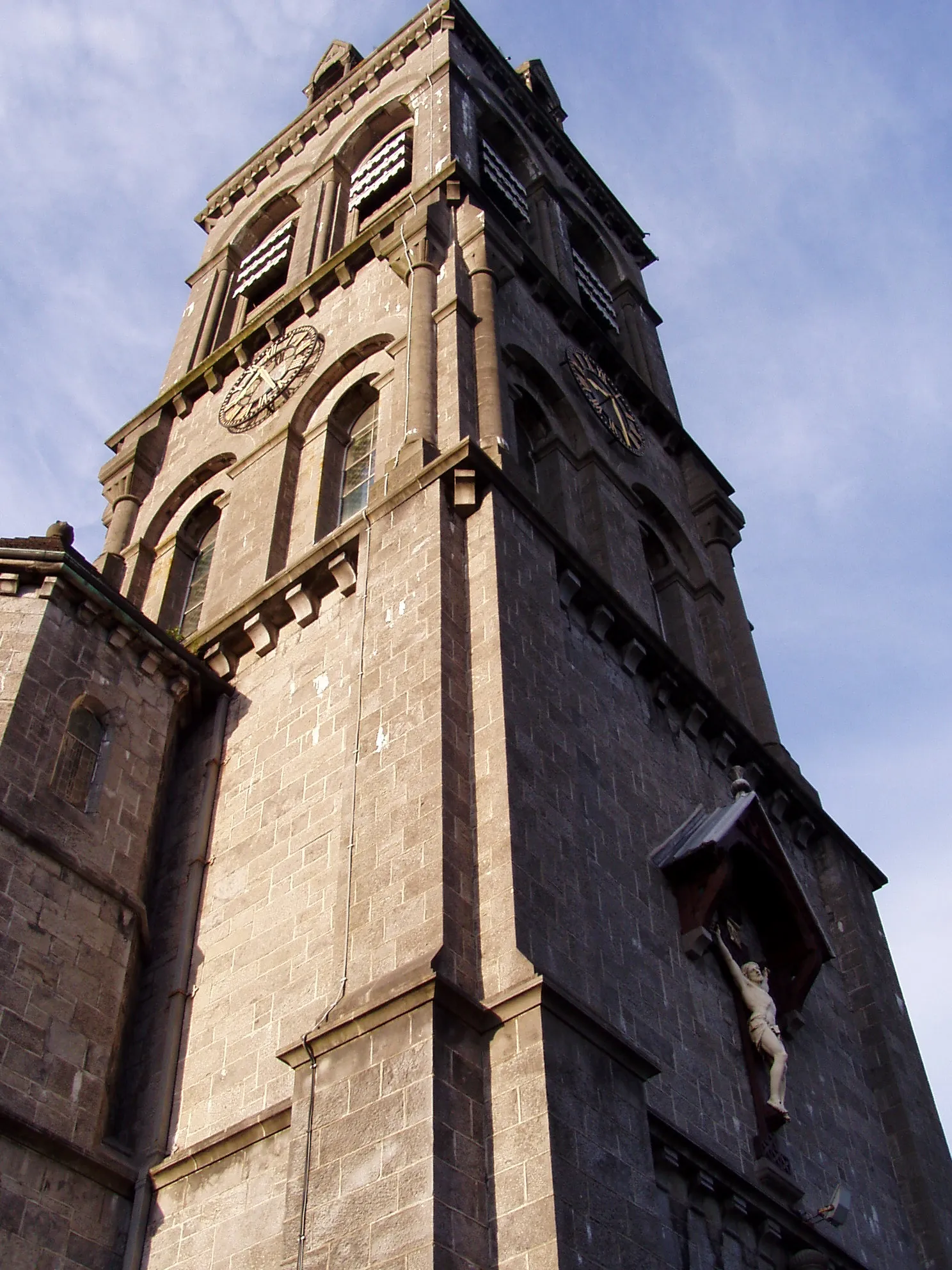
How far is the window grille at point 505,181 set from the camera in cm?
3128

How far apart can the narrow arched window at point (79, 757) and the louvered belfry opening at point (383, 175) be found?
58.6ft

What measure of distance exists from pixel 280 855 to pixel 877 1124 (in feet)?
27.6

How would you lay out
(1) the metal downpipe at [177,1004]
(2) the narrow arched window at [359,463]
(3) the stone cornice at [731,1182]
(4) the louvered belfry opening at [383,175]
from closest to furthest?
(3) the stone cornice at [731,1182]
(1) the metal downpipe at [177,1004]
(2) the narrow arched window at [359,463]
(4) the louvered belfry opening at [383,175]

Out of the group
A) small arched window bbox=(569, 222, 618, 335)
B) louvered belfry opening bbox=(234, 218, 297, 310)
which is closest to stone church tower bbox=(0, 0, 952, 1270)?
small arched window bbox=(569, 222, 618, 335)

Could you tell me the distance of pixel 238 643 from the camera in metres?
18.7

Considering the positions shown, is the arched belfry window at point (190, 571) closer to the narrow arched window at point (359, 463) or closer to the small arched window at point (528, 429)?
the narrow arched window at point (359, 463)

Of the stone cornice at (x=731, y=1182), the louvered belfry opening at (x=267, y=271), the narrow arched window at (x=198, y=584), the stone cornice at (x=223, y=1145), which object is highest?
the louvered belfry opening at (x=267, y=271)

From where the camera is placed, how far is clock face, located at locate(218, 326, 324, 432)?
2514 centimetres

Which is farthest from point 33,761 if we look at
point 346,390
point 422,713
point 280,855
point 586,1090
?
point 346,390

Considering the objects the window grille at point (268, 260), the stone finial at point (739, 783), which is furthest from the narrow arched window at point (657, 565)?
the window grille at point (268, 260)

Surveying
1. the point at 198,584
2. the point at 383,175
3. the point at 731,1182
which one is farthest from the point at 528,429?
the point at 731,1182

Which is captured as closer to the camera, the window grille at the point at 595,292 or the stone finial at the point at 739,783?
the stone finial at the point at 739,783

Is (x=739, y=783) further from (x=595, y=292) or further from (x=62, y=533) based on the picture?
(x=595, y=292)

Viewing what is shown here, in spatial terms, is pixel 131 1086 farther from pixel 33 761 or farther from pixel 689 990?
pixel 689 990
